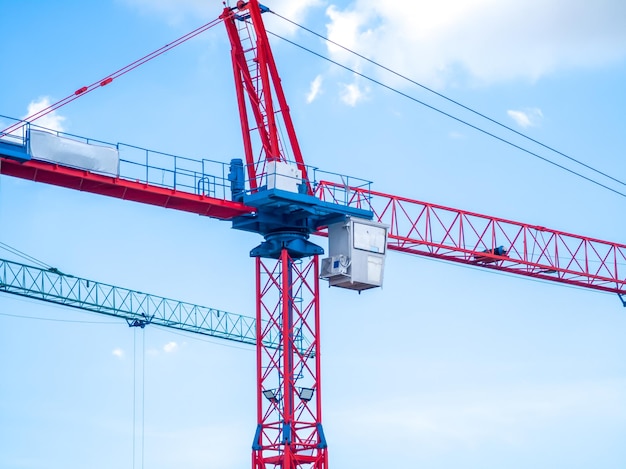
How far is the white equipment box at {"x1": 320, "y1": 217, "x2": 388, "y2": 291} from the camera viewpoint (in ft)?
322

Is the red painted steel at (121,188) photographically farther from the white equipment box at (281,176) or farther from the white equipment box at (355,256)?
the white equipment box at (355,256)

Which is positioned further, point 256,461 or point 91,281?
point 91,281

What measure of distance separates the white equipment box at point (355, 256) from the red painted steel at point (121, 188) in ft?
21.1

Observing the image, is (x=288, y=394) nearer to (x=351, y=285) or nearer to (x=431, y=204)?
(x=351, y=285)

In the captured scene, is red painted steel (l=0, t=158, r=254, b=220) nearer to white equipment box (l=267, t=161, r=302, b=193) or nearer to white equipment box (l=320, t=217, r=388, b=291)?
white equipment box (l=267, t=161, r=302, b=193)

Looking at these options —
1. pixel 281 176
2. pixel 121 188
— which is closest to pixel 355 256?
pixel 281 176

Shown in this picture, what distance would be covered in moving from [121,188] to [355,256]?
16.3 m

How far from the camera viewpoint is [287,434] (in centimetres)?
9538

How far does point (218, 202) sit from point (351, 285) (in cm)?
1072

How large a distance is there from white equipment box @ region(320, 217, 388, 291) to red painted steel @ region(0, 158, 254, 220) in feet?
21.1

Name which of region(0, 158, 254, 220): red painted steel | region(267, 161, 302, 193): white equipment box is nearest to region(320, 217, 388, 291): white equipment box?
region(267, 161, 302, 193): white equipment box

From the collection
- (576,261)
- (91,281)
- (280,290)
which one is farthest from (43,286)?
(576,261)

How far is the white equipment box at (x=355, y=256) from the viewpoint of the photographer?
3868 inches

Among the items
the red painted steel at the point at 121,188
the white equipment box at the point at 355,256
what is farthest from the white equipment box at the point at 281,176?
the white equipment box at the point at 355,256
